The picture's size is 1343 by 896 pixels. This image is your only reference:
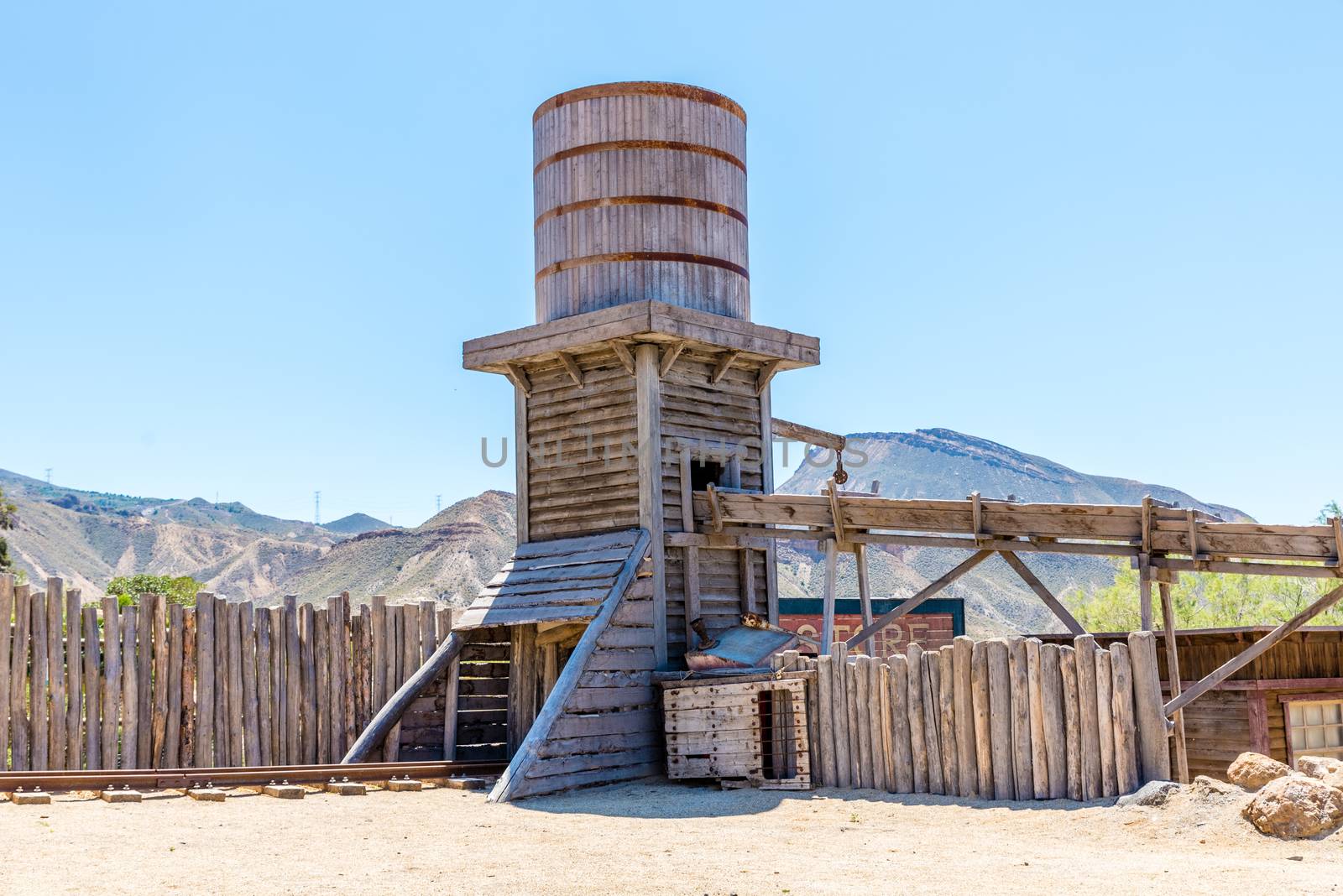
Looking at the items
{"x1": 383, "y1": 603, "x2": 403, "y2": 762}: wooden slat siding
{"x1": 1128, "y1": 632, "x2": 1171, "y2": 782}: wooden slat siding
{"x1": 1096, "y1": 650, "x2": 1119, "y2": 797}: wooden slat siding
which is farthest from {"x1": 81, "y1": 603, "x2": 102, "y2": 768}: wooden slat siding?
{"x1": 1128, "y1": 632, "x2": 1171, "y2": 782}: wooden slat siding

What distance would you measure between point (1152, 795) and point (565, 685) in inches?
244

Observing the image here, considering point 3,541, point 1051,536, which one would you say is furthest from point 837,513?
point 3,541

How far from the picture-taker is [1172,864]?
352 inches

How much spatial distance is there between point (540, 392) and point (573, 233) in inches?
79.5

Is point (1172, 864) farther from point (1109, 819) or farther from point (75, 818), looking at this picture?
point (75, 818)

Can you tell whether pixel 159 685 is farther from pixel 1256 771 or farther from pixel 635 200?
pixel 1256 771

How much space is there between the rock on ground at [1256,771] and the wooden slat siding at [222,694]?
33.5ft

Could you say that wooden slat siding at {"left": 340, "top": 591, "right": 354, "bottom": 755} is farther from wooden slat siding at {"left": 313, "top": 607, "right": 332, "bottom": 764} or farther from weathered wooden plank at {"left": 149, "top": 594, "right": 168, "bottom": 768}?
weathered wooden plank at {"left": 149, "top": 594, "right": 168, "bottom": 768}

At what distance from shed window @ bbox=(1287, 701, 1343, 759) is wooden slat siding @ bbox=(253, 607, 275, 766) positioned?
1413 cm

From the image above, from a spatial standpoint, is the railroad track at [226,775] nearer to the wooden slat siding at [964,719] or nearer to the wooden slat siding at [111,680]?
the wooden slat siding at [111,680]

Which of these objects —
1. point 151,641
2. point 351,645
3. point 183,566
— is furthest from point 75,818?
point 183,566

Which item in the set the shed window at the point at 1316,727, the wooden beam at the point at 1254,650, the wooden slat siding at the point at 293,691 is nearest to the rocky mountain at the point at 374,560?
the shed window at the point at 1316,727

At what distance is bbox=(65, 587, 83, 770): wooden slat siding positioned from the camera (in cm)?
1476

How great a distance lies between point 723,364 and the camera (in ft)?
57.1
